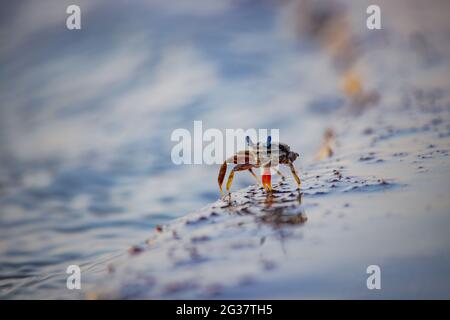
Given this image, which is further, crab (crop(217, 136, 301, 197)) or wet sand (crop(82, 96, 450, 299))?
crab (crop(217, 136, 301, 197))

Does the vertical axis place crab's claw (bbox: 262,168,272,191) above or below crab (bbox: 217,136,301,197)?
below

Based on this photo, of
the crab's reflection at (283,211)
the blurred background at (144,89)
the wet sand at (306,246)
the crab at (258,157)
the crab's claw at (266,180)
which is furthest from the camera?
the blurred background at (144,89)

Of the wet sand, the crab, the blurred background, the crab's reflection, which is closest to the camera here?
the wet sand

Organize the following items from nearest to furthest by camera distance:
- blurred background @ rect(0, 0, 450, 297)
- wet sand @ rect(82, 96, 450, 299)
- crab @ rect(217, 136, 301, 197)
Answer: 1. wet sand @ rect(82, 96, 450, 299)
2. crab @ rect(217, 136, 301, 197)
3. blurred background @ rect(0, 0, 450, 297)

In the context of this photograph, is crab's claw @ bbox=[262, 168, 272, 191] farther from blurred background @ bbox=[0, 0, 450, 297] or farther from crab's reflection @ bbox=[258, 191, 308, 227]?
blurred background @ bbox=[0, 0, 450, 297]

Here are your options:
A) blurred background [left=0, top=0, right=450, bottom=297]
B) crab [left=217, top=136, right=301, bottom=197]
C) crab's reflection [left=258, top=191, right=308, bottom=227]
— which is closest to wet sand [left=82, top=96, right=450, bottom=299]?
crab's reflection [left=258, top=191, right=308, bottom=227]

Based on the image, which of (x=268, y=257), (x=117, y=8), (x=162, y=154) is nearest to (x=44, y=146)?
(x=162, y=154)

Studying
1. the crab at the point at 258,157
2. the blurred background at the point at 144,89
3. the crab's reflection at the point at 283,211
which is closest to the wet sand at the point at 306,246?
the crab's reflection at the point at 283,211

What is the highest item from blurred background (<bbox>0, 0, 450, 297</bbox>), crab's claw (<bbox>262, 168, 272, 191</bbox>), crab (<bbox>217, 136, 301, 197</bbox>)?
blurred background (<bbox>0, 0, 450, 297</bbox>)

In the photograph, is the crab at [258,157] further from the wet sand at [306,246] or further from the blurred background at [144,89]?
the blurred background at [144,89]
